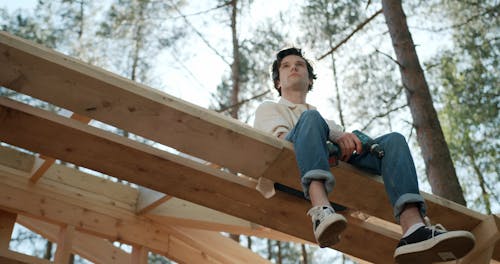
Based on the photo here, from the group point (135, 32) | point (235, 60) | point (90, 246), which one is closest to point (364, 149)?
point (90, 246)

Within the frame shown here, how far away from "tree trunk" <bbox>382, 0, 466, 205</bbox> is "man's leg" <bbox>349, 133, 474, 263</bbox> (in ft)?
6.16

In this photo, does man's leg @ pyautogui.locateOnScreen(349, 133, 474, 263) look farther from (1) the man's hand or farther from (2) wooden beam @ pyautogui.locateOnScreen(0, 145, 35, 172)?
(2) wooden beam @ pyautogui.locateOnScreen(0, 145, 35, 172)

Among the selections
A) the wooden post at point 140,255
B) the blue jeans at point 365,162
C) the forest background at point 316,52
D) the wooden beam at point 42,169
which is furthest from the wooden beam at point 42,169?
the forest background at point 316,52

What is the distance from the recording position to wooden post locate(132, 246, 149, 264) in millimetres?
4691

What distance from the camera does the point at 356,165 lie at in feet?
10.4

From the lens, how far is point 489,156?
8094mm

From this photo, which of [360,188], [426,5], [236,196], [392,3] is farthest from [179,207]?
[426,5]

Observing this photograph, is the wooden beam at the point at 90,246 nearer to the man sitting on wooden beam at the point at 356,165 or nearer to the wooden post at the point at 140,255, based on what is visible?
the wooden post at the point at 140,255

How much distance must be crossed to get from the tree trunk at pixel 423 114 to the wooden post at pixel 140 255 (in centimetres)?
227

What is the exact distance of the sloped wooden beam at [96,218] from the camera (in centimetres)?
424

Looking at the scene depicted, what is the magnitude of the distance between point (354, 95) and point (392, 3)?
8.22 feet

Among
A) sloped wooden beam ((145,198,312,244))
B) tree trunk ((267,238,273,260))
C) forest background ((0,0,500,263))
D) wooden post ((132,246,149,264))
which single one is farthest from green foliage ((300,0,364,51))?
tree trunk ((267,238,273,260))

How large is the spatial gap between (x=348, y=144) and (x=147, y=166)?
0.99 m

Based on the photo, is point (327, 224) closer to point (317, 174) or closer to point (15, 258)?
point (317, 174)
